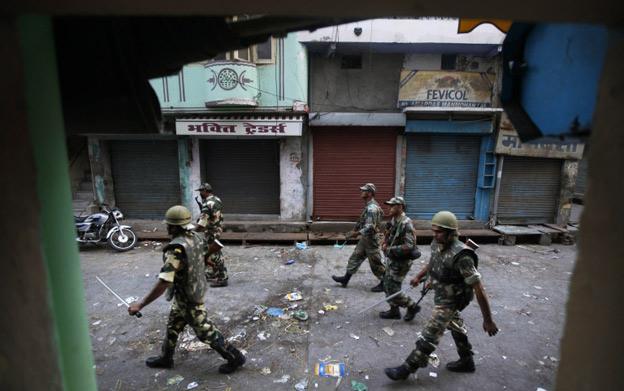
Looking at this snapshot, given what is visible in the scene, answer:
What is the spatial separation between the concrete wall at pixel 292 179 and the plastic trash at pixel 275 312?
14.9 ft

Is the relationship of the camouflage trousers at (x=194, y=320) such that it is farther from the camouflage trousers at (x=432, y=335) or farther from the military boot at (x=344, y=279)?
the military boot at (x=344, y=279)

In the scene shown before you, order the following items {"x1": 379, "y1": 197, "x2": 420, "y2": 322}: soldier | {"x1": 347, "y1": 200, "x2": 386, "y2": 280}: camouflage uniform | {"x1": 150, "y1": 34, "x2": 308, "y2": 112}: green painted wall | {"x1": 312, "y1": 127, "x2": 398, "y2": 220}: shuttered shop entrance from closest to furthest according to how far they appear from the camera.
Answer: {"x1": 379, "y1": 197, "x2": 420, "y2": 322}: soldier, {"x1": 347, "y1": 200, "x2": 386, "y2": 280}: camouflage uniform, {"x1": 150, "y1": 34, "x2": 308, "y2": 112}: green painted wall, {"x1": 312, "y1": 127, "x2": 398, "y2": 220}: shuttered shop entrance

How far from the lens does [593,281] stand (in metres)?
1.15

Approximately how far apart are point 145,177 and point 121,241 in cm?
250

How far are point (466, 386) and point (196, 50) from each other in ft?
13.3

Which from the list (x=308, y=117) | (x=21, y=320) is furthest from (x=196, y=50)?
(x=308, y=117)

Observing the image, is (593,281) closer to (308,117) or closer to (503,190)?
(308,117)

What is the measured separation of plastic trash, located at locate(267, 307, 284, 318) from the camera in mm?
4832

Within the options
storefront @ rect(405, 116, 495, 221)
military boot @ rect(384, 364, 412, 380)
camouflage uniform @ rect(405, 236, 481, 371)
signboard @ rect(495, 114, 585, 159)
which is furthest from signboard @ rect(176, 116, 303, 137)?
military boot @ rect(384, 364, 412, 380)

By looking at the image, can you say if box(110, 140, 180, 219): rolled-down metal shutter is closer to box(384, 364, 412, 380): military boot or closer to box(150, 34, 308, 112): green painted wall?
box(150, 34, 308, 112): green painted wall

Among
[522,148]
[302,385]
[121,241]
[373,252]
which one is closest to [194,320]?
[302,385]

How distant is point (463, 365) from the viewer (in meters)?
3.64

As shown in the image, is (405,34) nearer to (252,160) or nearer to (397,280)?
(252,160)

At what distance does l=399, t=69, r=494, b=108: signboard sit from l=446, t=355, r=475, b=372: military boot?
23.2 ft
